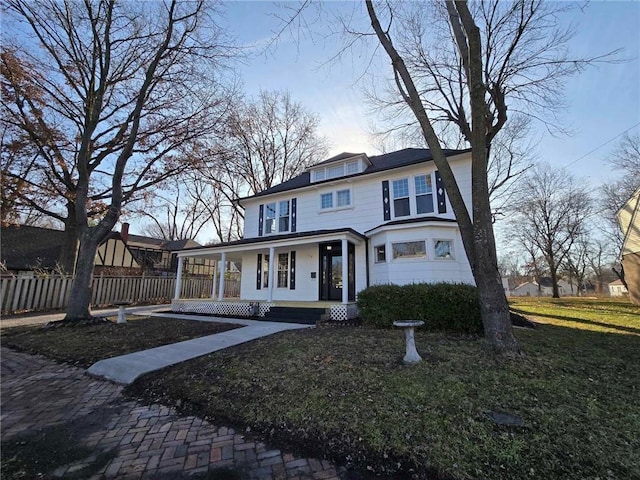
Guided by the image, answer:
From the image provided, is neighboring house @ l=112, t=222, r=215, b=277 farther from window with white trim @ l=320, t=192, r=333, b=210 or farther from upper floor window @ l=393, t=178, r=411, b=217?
upper floor window @ l=393, t=178, r=411, b=217

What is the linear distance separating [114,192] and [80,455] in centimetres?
939

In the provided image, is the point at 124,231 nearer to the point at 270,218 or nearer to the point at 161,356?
the point at 270,218

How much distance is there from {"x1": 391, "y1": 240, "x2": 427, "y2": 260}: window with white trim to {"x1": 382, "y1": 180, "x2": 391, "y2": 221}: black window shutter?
1658 mm

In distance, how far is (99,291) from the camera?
1443 cm

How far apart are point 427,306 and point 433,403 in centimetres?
467

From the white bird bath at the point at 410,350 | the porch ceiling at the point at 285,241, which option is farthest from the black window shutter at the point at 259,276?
the white bird bath at the point at 410,350

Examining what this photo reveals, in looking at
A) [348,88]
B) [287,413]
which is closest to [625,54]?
[348,88]

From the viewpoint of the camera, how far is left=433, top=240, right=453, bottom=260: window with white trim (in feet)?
32.4

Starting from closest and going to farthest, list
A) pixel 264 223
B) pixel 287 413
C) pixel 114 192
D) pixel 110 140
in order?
pixel 287 413, pixel 114 192, pixel 110 140, pixel 264 223

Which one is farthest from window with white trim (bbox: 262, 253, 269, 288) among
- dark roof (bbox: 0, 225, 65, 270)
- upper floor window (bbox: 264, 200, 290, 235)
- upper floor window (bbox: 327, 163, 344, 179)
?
dark roof (bbox: 0, 225, 65, 270)

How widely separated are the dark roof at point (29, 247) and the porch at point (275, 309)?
12203 millimetres

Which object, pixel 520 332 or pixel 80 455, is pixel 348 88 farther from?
pixel 80 455

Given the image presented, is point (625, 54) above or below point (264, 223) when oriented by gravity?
above

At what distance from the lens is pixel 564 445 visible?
2.63 m
